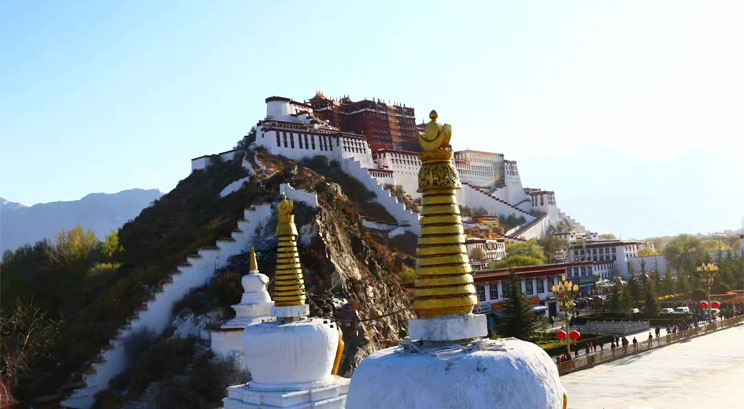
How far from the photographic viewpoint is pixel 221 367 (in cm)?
2897

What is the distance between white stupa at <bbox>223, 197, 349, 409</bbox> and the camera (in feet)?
53.6

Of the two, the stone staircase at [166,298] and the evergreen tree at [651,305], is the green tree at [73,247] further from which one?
the evergreen tree at [651,305]

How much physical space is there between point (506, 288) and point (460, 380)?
1613 inches

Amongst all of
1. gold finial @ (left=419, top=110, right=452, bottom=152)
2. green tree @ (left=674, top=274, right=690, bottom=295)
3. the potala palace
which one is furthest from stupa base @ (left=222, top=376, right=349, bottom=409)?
green tree @ (left=674, top=274, right=690, bottom=295)

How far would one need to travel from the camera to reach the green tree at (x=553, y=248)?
80.4m

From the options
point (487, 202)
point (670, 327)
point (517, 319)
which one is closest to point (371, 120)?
point (487, 202)

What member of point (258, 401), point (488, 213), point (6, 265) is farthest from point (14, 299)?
point (488, 213)

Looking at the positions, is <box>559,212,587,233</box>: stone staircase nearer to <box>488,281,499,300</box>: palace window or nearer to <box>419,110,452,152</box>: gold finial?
<box>488,281,499,300</box>: palace window

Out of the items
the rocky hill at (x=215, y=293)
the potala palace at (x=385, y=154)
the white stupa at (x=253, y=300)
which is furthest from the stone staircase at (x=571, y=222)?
the white stupa at (x=253, y=300)

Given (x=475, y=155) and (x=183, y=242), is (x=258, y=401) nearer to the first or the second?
(x=183, y=242)

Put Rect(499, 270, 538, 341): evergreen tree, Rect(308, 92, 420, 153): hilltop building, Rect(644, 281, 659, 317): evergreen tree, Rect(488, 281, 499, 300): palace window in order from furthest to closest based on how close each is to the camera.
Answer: Rect(308, 92, 420, 153): hilltop building
Rect(644, 281, 659, 317): evergreen tree
Rect(488, 281, 499, 300): palace window
Rect(499, 270, 538, 341): evergreen tree

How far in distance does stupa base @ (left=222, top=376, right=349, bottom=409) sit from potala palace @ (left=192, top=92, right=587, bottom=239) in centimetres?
4499

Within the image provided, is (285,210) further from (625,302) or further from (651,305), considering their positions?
(651,305)

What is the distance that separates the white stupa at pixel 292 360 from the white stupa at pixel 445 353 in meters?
8.47
